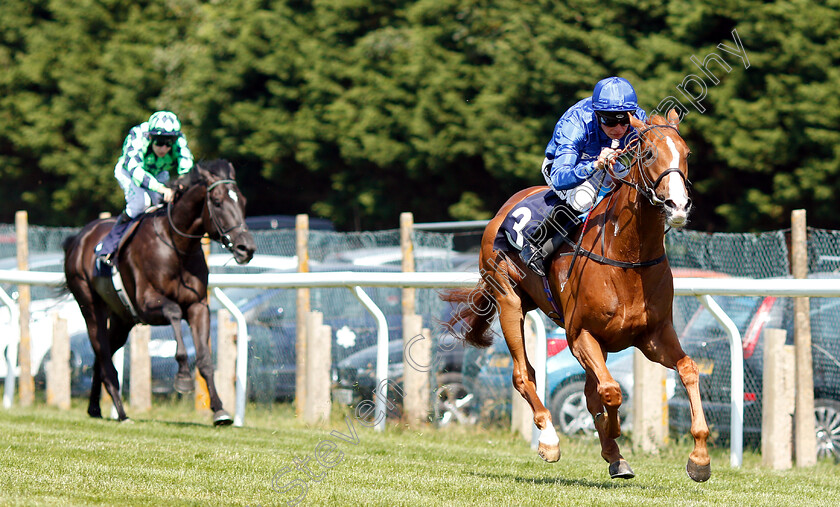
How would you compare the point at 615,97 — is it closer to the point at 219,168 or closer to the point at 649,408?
the point at 649,408

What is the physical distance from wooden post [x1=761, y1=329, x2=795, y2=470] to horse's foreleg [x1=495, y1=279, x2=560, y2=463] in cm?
158

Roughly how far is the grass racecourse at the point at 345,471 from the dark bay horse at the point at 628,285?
368 millimetres

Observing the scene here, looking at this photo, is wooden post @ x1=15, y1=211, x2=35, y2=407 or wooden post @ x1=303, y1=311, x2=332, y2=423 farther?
wooden post @ x1=15, y1=211, x2=35, y2=407

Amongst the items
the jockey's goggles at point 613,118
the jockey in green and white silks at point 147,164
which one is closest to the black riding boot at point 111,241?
the jockey in green and white silks at point 147,164

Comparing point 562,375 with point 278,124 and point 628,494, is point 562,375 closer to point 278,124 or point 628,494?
point 628,494

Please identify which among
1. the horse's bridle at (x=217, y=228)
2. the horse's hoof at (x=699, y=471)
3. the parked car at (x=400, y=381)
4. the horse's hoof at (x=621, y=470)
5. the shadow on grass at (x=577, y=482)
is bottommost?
the shadow on grass at (x=577, y=482)

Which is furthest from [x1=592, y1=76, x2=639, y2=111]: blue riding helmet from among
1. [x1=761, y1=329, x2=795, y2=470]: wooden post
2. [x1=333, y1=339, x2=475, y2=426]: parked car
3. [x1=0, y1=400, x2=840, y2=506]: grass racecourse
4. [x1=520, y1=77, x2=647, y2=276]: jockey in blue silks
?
[x1=333, y1=339, x2=475, y2=426]: parked car

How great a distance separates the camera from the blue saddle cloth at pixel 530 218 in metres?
6.05

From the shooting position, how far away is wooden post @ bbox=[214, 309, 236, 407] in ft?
32.5

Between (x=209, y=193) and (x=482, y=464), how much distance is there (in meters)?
3.17

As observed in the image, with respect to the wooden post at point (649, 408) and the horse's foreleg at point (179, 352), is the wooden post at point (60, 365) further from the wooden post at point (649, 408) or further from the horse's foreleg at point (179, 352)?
the wooden post at point (649, 408)

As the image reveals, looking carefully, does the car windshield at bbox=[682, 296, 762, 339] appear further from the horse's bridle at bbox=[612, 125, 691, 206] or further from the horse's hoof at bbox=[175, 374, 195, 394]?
the horse's hoof at bbox=[175, 374, 195, 394]

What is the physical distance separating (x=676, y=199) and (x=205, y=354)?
4.49m

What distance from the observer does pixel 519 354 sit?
21.1 feet
